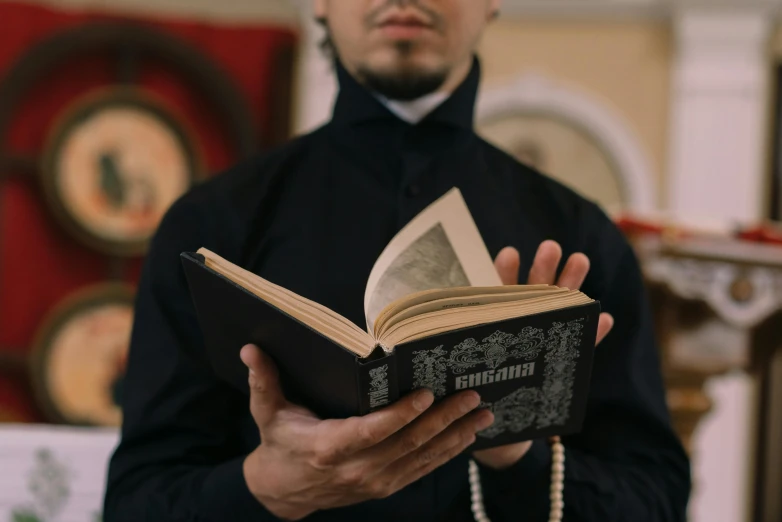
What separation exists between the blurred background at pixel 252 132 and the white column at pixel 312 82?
0.03 ft

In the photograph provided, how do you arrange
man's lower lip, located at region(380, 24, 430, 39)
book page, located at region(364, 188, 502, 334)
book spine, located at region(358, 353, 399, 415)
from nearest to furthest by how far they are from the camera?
book spine, located at region(358, 353, 399, 415) < book page, located at region(364, 188, 502, 334) < man's lower lip, located at region(380, 24, 430, 39)

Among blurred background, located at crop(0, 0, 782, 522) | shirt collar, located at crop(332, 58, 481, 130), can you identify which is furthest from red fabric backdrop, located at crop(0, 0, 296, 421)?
shirt collar, located at crop(332, 58, 481, 130)

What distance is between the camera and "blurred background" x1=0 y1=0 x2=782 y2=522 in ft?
11.6

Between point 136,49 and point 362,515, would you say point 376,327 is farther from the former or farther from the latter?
point 136,49

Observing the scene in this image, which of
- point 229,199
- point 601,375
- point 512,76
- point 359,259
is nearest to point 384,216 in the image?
point 359,259

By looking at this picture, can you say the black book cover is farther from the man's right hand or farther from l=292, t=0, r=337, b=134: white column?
Result: l=292, t=0, r=337, b=134: white column

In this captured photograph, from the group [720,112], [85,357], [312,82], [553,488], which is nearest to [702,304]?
[553,488]

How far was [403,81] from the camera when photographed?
3.53ft

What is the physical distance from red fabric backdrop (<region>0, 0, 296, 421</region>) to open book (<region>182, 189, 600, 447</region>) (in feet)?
10.1

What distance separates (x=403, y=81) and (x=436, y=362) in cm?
49

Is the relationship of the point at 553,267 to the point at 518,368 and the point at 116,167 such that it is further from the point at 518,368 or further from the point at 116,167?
the point at 116,167

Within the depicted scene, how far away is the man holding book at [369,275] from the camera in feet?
3.16

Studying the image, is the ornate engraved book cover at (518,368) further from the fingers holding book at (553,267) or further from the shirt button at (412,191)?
the shirt button at (412,191)

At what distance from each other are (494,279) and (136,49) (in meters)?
3.24
